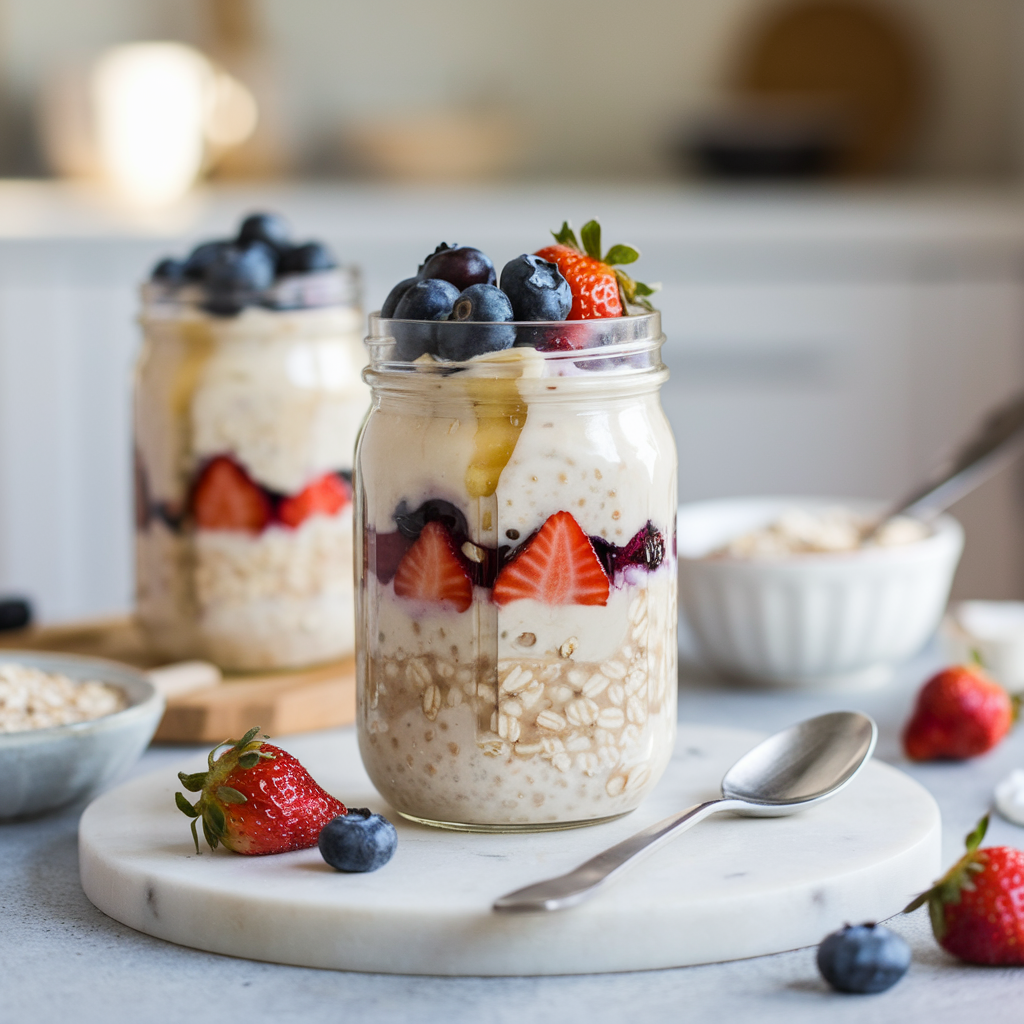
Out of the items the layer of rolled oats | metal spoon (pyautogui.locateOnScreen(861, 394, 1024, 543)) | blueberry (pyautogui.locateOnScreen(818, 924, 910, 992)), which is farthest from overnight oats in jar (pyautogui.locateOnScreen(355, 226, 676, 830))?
metal spoon (pyautogui.locateOnScreen(861, 394, 1024, 543))

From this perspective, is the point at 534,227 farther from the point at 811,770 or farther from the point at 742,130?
the point at 811,770

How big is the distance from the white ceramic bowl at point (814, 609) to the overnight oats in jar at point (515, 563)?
0.39 meters

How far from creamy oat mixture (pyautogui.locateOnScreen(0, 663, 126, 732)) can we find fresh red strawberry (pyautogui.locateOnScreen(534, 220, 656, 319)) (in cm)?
42

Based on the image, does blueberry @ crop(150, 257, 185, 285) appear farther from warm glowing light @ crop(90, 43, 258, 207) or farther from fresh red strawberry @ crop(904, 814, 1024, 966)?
warm glowing light @ crop(90, 43, 258, 207)

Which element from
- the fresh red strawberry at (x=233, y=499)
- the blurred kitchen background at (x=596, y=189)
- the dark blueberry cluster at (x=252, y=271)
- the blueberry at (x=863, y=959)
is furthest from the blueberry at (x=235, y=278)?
the blurred kitchen background at (x=596, y=189)

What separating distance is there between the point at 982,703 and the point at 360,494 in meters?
0.50

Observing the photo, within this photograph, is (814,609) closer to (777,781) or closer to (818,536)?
(818,536)

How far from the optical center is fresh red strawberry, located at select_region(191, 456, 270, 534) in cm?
123

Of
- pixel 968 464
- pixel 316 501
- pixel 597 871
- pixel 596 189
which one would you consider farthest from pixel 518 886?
pixel 596 189

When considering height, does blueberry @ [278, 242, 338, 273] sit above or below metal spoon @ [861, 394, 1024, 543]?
above

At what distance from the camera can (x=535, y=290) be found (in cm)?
81

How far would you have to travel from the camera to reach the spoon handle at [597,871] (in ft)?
2.34

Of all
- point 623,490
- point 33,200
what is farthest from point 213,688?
point 33,200

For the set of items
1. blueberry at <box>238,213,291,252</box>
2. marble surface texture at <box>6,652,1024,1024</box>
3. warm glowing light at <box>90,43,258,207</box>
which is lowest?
marble surface texture at <box>6,652,1024,1024</box>
